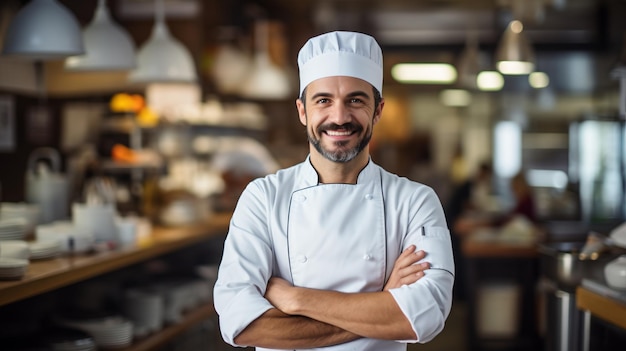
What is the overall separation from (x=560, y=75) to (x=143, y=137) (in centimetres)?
514

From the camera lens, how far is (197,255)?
6227 mm

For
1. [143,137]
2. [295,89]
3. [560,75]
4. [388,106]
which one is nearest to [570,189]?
[560,75]

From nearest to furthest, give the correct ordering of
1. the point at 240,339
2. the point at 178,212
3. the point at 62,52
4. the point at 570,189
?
the point at 240,339 → the point at 62,52 → the point at 178,212 → the point at 570,189

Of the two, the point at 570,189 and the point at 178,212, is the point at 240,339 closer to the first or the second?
the point at 178,212

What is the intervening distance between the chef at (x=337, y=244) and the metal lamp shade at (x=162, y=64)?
2.64 m

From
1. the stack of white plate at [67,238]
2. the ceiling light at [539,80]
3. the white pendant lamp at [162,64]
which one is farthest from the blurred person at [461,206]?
the stack of white plate at [67,238]

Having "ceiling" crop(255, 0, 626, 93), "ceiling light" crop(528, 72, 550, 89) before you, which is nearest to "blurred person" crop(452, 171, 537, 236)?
"ceiling" crop(255, 0, 626, 93)

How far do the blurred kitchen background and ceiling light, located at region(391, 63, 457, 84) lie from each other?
0.02 metres

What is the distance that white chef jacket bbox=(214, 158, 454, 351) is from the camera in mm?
2273

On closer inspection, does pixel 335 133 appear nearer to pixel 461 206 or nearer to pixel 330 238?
pixel 330 238

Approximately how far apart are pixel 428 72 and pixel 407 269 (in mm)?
8256

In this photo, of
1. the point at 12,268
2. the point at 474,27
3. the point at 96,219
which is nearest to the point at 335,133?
the point at 12,268

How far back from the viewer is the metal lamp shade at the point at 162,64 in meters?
4.94

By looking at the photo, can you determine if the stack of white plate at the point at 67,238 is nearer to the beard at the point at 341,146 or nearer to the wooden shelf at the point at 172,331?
the wooden shelf at the point at 172,331
